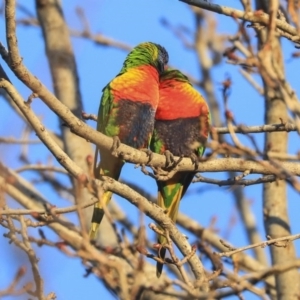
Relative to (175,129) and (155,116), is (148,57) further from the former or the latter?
(175,129)

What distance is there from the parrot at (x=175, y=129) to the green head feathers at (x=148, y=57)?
24cm

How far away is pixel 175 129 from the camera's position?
16.5 ft

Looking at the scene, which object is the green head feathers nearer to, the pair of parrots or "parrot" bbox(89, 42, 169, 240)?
the pair of parrots

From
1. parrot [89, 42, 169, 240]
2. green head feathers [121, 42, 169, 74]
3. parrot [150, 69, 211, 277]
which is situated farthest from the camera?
green head feathers [121, 42, 169, 74]

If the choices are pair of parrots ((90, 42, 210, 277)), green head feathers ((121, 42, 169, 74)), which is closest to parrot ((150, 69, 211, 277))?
pair of parrots ((90, 42, 210, 277))

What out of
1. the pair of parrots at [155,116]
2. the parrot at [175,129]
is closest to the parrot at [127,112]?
the pair of parrots at [155,116]

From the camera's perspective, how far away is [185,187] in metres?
5.01

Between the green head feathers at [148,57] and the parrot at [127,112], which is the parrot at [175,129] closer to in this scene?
the parrot at [127,112]

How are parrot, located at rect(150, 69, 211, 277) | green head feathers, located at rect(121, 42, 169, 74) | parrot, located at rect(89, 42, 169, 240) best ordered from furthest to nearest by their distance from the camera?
green head feathers, located at rect(121, 42, 169, 74) < parrot, located at rect(150, 69, 211, 277) < parrot, located at rect(89, 42, 169, 240)

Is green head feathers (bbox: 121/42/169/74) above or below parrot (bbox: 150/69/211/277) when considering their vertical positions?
above

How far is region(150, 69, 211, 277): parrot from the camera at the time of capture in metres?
4.96

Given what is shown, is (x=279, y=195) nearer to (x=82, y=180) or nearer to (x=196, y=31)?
(x=82, y=180)

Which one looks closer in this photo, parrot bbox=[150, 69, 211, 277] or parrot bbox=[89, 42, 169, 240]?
parrot bbox=[89, 42, 169, 240]

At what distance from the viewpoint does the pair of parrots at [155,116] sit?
487 cm
